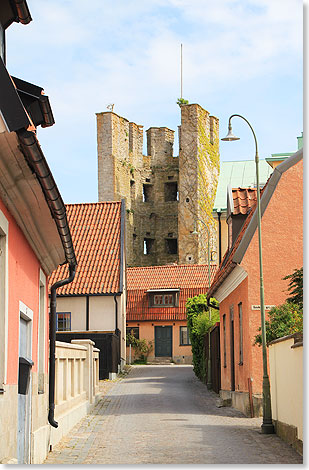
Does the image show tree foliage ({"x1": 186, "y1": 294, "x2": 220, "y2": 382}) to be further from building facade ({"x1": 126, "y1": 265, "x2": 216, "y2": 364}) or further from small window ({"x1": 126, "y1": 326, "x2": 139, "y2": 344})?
small window ({"x1": 126, "y1": 326, "x2": 139, "y2": 344})

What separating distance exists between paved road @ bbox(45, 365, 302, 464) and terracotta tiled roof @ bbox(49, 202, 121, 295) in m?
12.8

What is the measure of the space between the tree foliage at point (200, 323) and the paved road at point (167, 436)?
831 centimetres

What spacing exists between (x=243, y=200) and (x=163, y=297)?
1177 inches

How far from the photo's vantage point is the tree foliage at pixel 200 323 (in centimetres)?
3319

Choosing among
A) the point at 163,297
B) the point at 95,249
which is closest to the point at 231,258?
the point at 95,249

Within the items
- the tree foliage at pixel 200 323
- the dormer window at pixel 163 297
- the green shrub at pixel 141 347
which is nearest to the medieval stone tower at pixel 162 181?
the dormer window at pixel 163 297

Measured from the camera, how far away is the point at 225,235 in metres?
41.6

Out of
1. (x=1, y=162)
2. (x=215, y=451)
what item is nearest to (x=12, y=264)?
(x=1, y=162)

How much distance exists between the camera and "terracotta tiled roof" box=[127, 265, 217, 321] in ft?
170

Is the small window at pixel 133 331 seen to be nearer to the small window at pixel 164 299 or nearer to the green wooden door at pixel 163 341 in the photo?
the green wooden door at pixel 163 341

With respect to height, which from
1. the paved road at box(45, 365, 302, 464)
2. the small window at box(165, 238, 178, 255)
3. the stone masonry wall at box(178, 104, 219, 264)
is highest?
the stone masonry wall at box(178, 104, 219, 264)

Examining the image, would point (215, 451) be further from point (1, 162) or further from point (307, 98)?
point (1, 162)

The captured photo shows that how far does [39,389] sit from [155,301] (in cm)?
4093

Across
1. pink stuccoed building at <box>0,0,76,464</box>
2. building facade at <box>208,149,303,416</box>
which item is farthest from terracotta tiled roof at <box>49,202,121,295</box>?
pink stuccoed building at <box>0,0,76,464</box>
